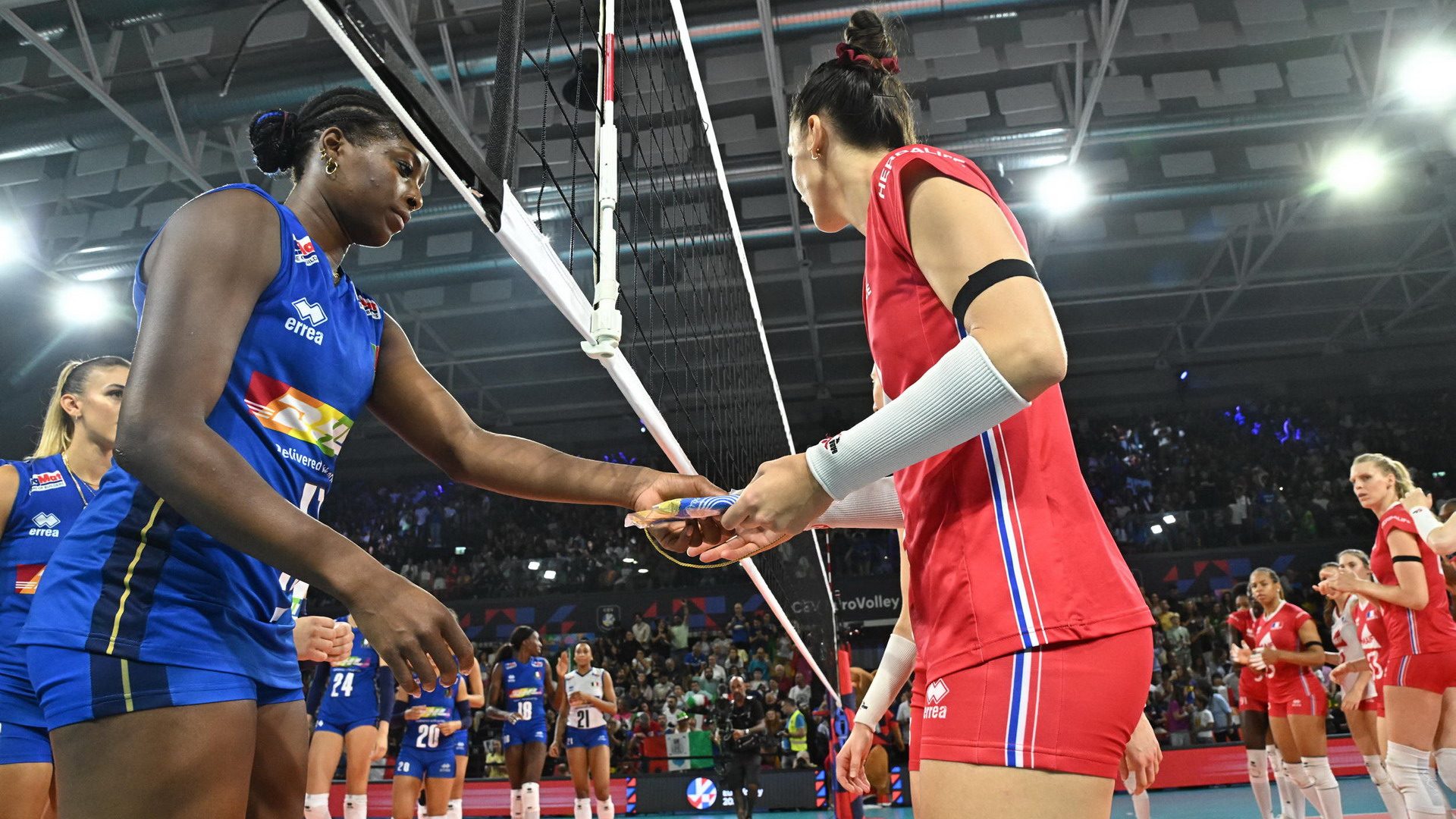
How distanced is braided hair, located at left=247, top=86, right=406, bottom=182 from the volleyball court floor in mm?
9926

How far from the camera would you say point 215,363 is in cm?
133

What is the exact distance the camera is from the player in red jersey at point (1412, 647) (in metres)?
5.43

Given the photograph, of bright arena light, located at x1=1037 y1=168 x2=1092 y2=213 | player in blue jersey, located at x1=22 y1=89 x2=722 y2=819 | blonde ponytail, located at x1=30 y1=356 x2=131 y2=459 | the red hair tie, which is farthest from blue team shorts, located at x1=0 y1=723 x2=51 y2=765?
bright arena light, located at x1=1037 y1=168 x2=1092 y2=213

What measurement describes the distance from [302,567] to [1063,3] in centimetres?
1145

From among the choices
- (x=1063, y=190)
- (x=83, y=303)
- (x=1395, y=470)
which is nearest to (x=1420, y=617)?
(x=1395, y=470)

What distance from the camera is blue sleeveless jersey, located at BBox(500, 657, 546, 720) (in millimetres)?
9000

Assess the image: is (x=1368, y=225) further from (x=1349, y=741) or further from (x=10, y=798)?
(x=10, y=798)

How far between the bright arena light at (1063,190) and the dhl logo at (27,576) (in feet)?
39.6

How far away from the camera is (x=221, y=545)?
1.41 metres

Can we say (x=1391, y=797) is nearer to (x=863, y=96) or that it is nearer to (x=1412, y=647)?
Answer: (x=1412, y=647)

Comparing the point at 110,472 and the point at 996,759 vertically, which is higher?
the point at 110,472

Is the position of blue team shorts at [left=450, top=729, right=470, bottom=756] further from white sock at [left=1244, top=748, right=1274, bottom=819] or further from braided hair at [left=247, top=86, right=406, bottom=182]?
braided hair at [left=247, top=86, right=406, bottom=182]

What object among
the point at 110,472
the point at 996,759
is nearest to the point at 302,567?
the point at 110,472

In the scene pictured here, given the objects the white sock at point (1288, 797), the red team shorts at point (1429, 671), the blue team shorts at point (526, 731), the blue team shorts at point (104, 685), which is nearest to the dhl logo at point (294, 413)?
the blue team shorts at point (104, 685)
